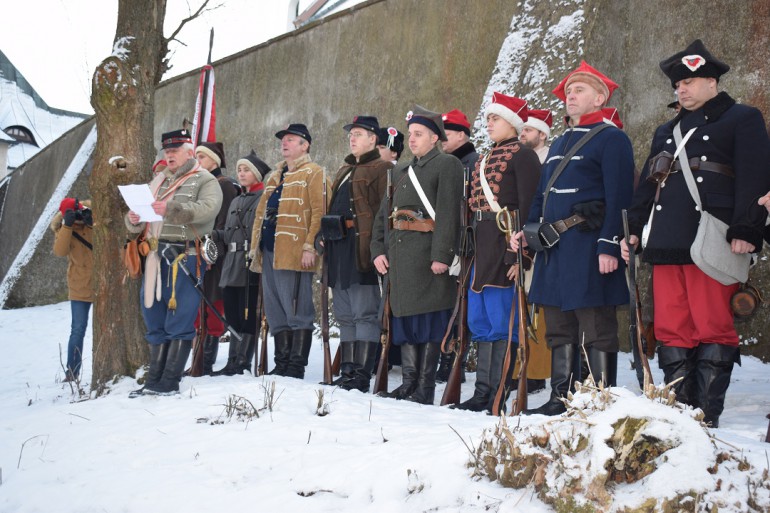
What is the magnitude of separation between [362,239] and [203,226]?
1.18 metres

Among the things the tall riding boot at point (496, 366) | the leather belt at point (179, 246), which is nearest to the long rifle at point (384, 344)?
the tall riding boot at point (496, 366)

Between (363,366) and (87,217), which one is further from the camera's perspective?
(87,217)

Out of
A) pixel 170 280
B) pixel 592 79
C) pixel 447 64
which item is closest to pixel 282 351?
pixel 170 280

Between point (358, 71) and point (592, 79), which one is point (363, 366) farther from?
point (358, 71)

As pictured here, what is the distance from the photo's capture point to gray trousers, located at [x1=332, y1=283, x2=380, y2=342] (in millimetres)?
5977

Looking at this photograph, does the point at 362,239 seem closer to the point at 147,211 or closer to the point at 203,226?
the point at 203,226

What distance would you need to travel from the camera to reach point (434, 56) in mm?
9734

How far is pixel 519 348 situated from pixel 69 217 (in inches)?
194

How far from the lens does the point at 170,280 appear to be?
5605mm

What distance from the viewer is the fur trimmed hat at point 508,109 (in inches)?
205

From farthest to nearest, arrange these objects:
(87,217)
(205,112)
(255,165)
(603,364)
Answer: (205,112), (87,217), (255,165), (603,364)

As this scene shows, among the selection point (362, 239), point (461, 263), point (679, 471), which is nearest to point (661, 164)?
point (461, 263)

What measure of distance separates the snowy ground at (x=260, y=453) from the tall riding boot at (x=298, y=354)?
19.9 inches

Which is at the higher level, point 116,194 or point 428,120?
point 428,120
